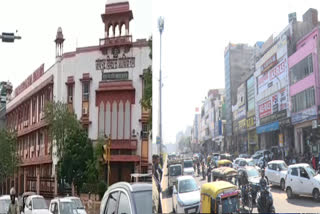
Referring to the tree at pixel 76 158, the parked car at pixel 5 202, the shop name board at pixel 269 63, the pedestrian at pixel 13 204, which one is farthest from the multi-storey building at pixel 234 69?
the parked car at pixel 5 202

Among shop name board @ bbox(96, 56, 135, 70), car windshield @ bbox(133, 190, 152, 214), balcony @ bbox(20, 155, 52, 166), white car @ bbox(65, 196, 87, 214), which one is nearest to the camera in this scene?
car windshield @ bbox(133, 190, 152, 214)

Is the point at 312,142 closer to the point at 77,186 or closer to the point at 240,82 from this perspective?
the point at 240,82

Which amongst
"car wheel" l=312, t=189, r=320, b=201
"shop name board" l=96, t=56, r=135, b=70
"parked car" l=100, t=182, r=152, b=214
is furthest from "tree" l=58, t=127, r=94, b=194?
"car wheel" l=312, t=189, r=320, b=201

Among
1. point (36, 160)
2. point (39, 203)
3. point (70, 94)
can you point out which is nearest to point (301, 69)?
point (70, 94)

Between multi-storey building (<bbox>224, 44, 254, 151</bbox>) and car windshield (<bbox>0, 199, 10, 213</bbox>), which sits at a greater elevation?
multi-storey building (<bbox>224, 44, 254, 151</bbox>)

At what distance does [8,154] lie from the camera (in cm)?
494

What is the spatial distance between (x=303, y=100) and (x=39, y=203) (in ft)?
12.2

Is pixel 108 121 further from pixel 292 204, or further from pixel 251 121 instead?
pixel 292 204

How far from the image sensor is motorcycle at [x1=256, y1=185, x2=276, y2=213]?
1488 mm

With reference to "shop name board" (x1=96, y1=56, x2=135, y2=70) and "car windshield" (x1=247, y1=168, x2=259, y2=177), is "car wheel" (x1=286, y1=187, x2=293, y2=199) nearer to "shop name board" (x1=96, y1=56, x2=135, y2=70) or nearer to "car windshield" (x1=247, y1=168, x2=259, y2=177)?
"car windshield" (x1=247, y1=168, x2=259, y2=177)

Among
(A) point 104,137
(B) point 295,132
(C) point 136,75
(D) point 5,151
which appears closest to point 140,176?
(A) point 104,137

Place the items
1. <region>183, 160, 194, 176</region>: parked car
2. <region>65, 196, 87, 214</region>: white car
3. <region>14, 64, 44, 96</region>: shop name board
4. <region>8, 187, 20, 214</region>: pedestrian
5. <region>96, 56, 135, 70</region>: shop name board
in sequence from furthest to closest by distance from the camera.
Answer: <region>8, 187, 20, 214</region>: pedestrian, <region>14, 64, 44, 96</region>: shop name board, <region>65, 196, 87, 214</region>: white car, <region>96, 56, 135, 70</region>: shop name board, <region>183, 160, 194, 176</region>: parked car

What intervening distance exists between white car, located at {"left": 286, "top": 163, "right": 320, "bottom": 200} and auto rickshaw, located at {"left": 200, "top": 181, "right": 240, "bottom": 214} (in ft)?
0.70

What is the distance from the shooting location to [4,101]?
202 inches
